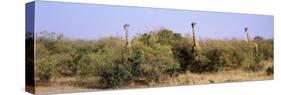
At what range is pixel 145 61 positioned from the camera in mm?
4156

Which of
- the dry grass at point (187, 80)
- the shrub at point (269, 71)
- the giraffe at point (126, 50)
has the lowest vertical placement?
the dry grass at point (187, 80)

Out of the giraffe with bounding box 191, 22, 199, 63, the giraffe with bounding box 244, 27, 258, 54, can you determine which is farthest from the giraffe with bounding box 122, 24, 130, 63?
the giraffe with bounding box 244, 27, 258, 54

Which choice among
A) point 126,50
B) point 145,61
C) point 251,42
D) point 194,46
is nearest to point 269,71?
point 251,42

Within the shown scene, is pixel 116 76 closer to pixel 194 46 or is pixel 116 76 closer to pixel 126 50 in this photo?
pixel 126 50

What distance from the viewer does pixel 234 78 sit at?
479 cm

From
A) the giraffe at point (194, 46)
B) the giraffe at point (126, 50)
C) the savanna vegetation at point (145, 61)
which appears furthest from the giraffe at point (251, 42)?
the giraffe at point (126, 50)

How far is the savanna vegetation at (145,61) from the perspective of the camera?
12.1 ft

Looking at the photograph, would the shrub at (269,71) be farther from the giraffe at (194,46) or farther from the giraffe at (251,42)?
the giraffe at (194,46)

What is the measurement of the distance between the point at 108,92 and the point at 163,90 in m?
0.65

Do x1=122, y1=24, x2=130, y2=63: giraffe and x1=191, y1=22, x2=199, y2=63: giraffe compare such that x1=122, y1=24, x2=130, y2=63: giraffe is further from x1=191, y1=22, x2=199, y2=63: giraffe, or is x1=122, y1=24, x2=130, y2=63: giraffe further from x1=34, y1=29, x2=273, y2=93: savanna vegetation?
x1=191, y1=22, x2=199, y2=63: giraffe

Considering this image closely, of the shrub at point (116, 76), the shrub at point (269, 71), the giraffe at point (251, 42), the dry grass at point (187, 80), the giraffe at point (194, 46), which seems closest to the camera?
the dry grass at point (187, 80)

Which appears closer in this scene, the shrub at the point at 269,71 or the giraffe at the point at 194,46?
the giraffe at the point at 194,46

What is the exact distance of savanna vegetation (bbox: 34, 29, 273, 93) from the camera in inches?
145

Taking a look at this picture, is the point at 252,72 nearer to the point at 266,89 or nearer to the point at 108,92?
the point at 266,89
